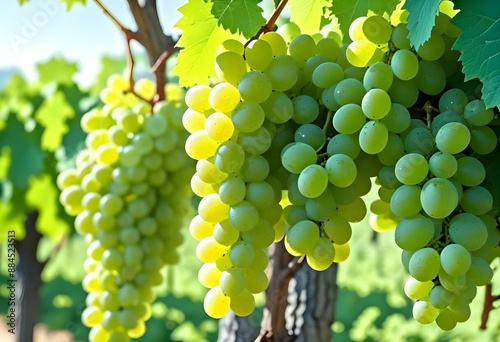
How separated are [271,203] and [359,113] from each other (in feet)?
0.34

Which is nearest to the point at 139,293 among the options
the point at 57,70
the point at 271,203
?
the point at 271,203

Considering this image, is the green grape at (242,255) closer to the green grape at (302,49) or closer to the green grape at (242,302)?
the green grape at (242,302)

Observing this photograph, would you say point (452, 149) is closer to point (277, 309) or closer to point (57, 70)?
point (277, 309)

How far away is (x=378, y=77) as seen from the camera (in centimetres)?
48

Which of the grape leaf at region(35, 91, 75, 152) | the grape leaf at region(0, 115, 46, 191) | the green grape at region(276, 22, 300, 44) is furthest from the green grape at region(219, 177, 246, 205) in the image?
the grape leaf at region(0, 115, 46, 191)

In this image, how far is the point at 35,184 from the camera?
2.04 metres

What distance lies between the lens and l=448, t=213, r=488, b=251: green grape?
1.46 feet

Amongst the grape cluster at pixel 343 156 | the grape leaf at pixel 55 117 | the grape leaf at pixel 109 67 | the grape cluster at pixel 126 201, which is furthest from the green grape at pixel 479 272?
the grape leaf at pixel 109 67

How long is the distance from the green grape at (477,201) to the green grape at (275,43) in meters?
0.19

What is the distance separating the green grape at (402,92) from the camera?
50 centimetres

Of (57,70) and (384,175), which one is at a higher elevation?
(384,175)

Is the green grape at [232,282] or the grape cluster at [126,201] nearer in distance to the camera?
the green grape at [232,282]

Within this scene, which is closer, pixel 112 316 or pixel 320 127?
pixel 320 127

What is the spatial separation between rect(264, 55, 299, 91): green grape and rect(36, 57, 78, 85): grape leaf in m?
1.78
